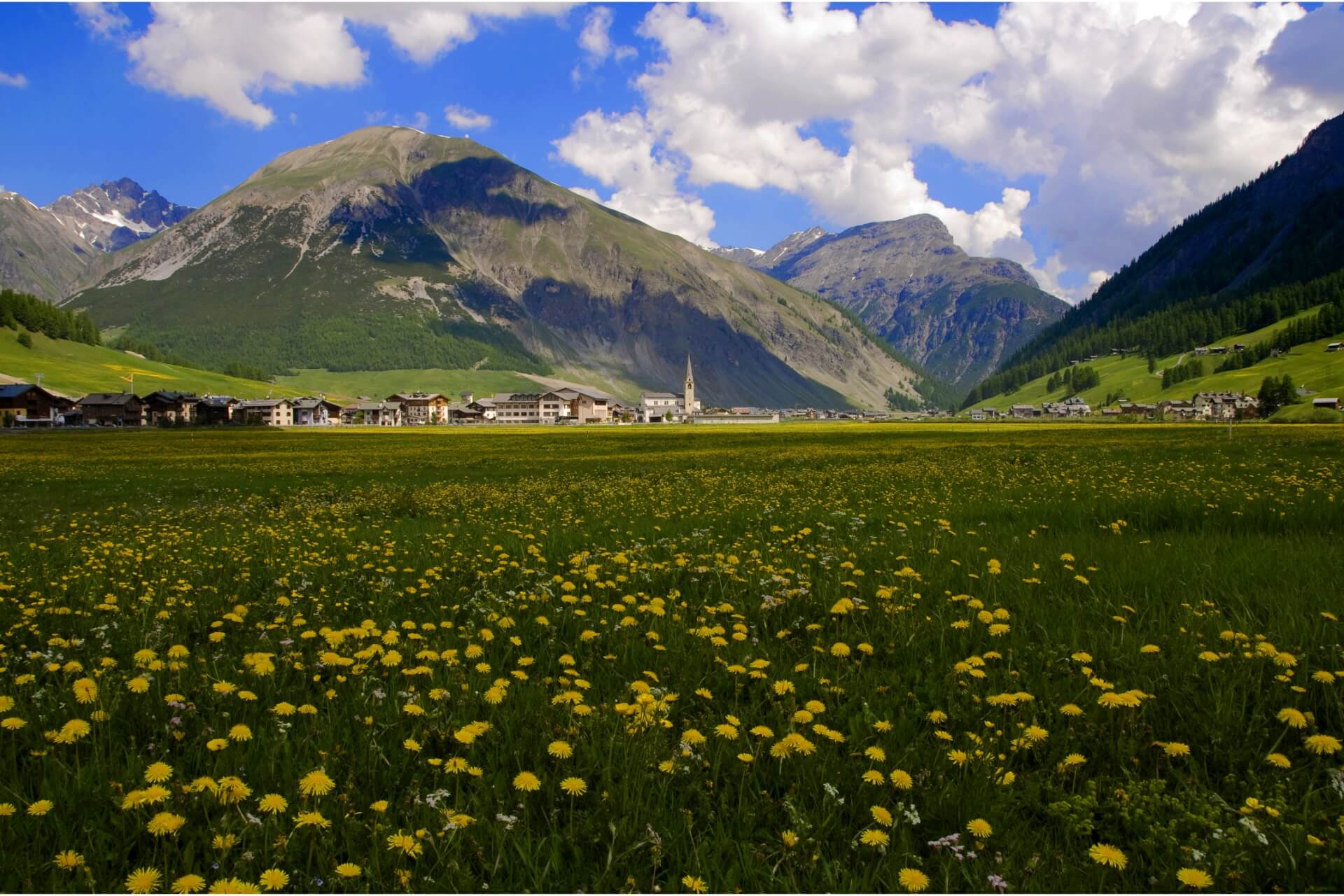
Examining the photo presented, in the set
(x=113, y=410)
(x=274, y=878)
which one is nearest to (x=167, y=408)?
(x=113, y=410)

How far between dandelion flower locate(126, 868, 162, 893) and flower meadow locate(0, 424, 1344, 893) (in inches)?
5.2

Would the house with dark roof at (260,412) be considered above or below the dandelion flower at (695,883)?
above

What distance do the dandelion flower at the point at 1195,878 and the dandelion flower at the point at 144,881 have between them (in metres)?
4.65

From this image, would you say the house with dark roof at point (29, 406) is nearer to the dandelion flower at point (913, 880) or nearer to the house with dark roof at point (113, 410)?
the house with dark roof at point (113, 410)

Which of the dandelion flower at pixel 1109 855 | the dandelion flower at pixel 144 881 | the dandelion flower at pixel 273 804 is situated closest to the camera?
the dandelion flower at pixel 144 881

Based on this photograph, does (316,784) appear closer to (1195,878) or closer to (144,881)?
(144,881)

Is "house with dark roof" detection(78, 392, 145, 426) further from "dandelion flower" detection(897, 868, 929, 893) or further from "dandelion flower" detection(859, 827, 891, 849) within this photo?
"dandelion flower" detection(897, 868, 929, 893)

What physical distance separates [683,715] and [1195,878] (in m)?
3.19

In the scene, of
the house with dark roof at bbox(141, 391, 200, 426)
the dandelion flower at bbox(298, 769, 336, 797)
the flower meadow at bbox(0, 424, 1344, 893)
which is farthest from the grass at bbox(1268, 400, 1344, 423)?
the house with dark roof at bbox(141, 391, 200, 426)

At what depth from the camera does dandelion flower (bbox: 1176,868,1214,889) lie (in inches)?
122

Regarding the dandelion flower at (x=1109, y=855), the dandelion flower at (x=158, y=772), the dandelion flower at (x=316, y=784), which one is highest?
the dandelion flower at (x=158, y=772)

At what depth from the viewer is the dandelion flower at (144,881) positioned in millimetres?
3020

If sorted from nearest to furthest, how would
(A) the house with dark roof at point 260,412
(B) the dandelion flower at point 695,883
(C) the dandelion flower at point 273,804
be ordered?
(B) the dandelion flower at point 695,883, (C) the dandelion flower at point 273,804, (A) the house with dark roof at point 260,412

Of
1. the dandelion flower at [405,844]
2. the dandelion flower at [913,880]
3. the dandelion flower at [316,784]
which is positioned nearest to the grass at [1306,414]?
the dandelion flower at [913,880]
